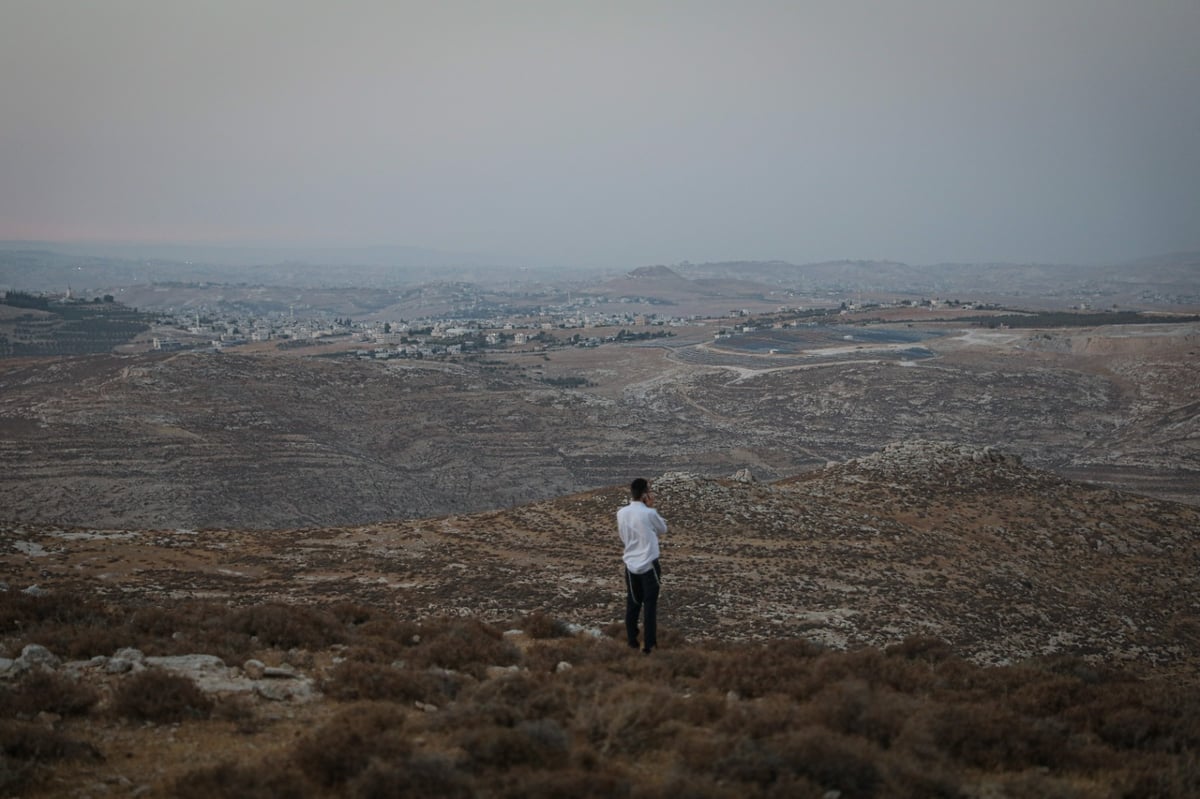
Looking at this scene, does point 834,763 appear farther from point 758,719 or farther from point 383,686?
point 383,686

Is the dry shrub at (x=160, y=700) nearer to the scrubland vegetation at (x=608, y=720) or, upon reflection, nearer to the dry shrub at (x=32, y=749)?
the scrubland vegetation at (x=608, y=720)

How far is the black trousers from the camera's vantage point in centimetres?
892

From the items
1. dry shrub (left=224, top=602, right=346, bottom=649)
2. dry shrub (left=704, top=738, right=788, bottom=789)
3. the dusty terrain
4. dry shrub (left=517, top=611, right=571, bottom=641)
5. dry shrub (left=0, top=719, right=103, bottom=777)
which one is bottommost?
the dusty terrain

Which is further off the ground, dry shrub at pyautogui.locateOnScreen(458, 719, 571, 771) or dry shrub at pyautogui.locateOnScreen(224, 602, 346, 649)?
dry shrub at pyautogui.locateOnScreen(458, 719, 571, 771)

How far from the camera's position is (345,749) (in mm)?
5254

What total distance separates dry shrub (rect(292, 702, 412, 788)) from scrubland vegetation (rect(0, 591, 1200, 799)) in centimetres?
2

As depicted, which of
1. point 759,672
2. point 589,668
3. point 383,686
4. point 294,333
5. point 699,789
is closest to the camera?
point 699,789

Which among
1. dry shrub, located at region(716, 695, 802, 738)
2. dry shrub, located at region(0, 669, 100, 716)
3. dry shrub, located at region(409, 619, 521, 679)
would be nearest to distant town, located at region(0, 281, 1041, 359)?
dry shrub, located at region(409, 619, 521, 679)

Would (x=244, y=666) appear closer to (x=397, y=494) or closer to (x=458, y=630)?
(x=458, y=630)

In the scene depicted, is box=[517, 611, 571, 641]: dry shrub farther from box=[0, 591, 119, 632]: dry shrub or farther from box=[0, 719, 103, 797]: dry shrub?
box=[0, 719, 103, 797]: dry shrub

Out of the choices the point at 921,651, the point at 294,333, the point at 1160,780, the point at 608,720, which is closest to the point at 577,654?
the point at 608,720

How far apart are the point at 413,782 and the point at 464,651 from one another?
377 centimetres

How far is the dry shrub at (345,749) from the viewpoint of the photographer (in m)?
5.10

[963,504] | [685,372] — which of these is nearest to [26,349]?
[685,372]
